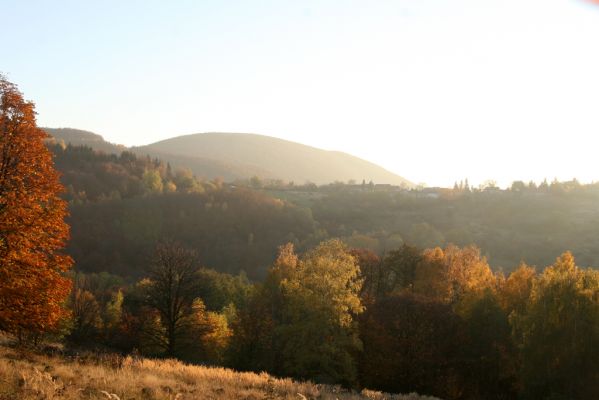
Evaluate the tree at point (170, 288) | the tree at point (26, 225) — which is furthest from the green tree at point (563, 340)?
the tree at point (26, 225)

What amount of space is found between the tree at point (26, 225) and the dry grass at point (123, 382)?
2304 mm

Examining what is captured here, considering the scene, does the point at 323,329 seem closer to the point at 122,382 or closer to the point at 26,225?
the point at 122,382

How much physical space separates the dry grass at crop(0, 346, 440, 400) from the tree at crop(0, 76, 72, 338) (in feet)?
7.56

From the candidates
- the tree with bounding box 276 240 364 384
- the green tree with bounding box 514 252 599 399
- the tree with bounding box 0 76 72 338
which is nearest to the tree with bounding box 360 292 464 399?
the tree with bounding box 276 240 364 384

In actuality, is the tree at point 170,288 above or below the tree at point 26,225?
below

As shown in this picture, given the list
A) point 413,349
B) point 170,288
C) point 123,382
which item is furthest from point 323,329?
point 123,382

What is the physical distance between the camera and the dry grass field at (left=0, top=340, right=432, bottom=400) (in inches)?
684

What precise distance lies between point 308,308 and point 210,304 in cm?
6248

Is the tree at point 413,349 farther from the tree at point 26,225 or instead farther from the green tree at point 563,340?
the tree at point 26,225

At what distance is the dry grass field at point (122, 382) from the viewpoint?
1738cm

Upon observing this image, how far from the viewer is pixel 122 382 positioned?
2022cm

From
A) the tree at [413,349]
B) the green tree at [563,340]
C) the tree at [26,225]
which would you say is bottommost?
the tree at [413,349]

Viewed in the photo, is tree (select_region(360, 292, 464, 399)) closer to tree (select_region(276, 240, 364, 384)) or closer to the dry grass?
tree (select_region(276, 240, 364, 384))

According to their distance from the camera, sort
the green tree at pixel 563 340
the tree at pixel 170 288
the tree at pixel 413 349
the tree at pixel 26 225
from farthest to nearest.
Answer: the tree at pixel 413 349 < the tree at pixel 170 288 < the green tree at pixel 563 340 < the tree at pixel 26 225
